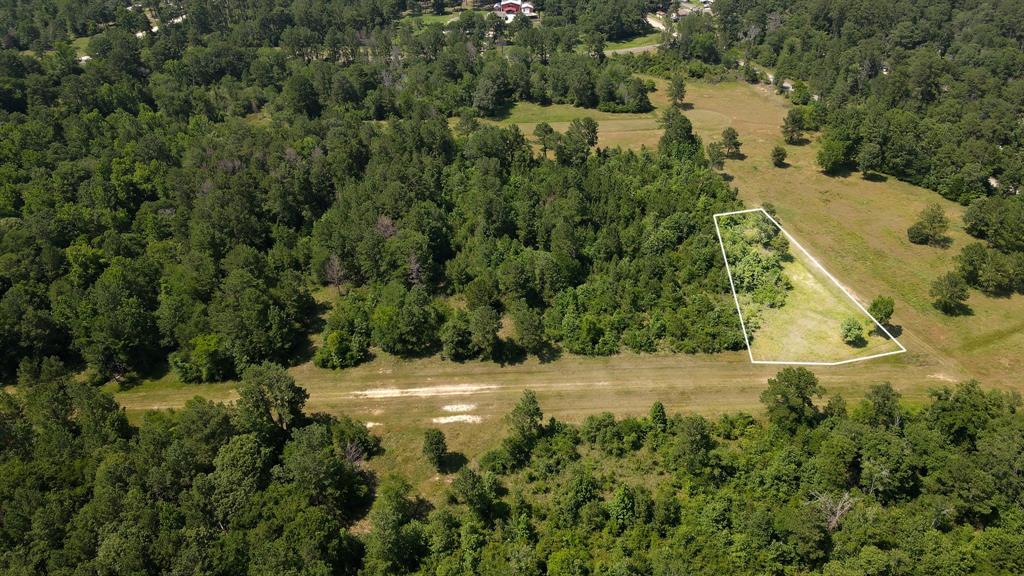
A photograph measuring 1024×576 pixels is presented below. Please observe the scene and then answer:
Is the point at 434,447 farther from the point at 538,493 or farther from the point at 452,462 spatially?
the point at 538,493

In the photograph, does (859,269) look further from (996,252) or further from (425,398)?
(425,398)

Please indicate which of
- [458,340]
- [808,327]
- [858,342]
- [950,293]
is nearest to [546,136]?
[458,340]

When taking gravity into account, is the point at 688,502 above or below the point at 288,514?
below

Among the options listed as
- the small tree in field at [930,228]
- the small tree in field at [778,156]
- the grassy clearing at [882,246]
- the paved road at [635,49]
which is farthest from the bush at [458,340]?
the paved road at [635,49]

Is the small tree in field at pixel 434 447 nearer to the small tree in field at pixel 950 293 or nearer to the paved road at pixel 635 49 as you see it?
the small tree in field at pixel 950 293

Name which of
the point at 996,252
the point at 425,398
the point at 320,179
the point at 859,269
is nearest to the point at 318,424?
the point at 425,398

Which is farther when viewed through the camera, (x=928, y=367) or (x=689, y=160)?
(x=689, y=160)
